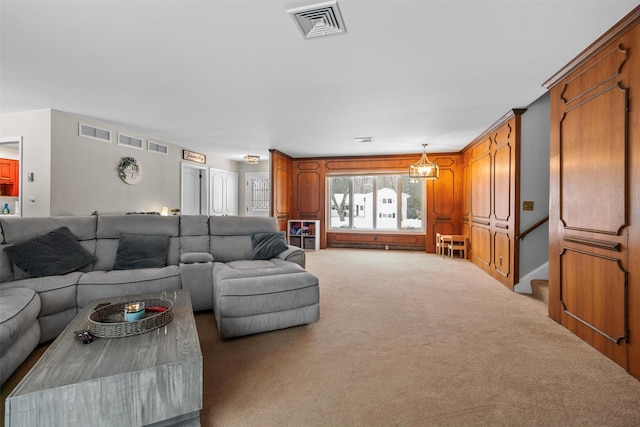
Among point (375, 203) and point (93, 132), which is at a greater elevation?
point (93, 132)

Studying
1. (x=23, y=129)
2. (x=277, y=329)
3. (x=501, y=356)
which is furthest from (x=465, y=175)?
(x=23, y=129)

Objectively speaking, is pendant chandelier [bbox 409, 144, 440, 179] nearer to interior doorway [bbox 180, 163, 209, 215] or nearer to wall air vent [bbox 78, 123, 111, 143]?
interior doorway [bbox 180, 163, 209, 215]

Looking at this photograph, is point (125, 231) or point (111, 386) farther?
point (125, 231)

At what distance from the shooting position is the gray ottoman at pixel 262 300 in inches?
101

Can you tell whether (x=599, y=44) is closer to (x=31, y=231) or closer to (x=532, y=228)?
(x=532, y=228)

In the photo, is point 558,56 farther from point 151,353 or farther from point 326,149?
point 326,149

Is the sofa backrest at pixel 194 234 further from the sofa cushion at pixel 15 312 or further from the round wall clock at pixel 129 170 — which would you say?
the round wall clock at pixel 129 170

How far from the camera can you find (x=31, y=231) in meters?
3.03

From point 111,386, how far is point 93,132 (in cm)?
496

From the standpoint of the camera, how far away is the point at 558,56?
279cm

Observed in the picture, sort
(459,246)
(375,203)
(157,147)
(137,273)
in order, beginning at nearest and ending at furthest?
(137,273), (157,147), (459,246), (375,203)

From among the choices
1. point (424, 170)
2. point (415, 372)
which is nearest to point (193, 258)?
point (415, 372)

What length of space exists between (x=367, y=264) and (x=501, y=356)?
3.75 metres

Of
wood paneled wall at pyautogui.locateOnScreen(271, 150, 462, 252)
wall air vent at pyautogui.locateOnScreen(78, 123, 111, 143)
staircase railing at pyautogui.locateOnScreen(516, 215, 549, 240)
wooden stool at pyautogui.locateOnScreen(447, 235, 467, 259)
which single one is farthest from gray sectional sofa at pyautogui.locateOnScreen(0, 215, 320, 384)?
wooden stool at pyautogui.locateOnScreen(447, 235, 467, 259)
